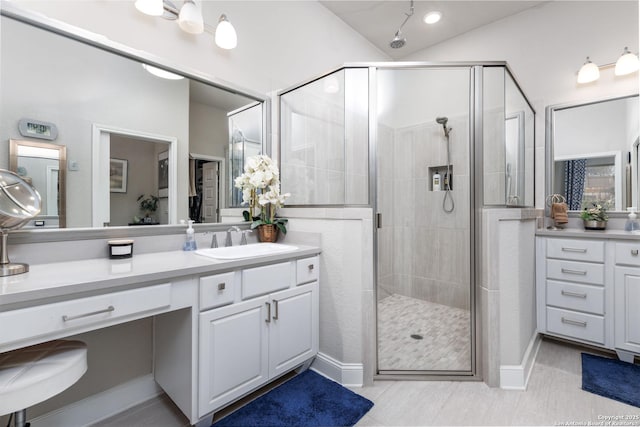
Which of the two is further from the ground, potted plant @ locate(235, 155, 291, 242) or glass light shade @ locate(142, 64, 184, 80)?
glass light shade @ locate(142, 64, 184, 80)

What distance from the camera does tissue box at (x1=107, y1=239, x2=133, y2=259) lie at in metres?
1.45

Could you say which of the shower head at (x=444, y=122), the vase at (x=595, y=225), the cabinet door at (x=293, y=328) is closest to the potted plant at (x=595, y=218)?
the vase at (x=595, y=225)

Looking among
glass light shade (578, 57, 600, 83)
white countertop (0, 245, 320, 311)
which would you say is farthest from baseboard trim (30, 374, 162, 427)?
glass light shade (578, 57, 600, 83)

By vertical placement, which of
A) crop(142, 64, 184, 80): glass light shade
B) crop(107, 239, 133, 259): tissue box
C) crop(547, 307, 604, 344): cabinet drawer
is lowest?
crop(547, 307, 604, 344): cabinet drawer

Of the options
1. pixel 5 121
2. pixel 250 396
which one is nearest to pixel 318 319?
pixel 250 396

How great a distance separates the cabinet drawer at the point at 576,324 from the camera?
2074mm

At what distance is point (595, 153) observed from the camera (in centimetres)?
238

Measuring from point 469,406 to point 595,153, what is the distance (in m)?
2.27

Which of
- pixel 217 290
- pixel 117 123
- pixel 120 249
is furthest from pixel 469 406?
pixel 117 123

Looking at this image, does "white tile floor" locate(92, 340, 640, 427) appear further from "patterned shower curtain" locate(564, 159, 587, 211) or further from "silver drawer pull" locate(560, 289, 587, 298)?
"patterned shower curtain" locate(564, 159, 587, 211)

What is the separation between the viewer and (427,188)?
2.63 meters

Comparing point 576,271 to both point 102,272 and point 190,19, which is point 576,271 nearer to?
point 102,272

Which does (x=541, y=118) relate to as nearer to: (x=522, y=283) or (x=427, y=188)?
(x=427, y=188)

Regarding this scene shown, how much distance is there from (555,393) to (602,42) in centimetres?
273
